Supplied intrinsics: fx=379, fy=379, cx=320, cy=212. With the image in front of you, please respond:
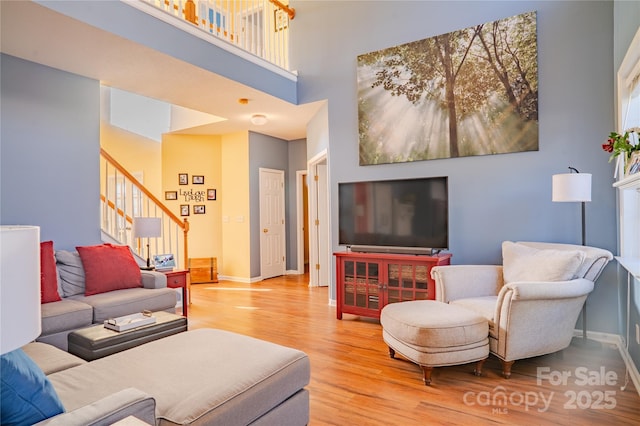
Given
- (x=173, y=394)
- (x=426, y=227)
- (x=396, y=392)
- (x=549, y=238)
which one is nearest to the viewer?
(x=173, y=394)

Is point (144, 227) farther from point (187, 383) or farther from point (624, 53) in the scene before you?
point (624, 53)

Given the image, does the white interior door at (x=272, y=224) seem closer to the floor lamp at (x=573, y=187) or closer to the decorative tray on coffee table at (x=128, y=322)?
the decorative tray on coffee table at (x=128, y=322)

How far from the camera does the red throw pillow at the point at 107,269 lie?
357 cm

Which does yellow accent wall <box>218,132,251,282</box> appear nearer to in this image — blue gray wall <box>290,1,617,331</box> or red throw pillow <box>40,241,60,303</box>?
blue gray wall <box>290,1,617,331</box>

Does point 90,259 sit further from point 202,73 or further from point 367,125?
point 367,125

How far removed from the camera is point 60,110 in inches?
154

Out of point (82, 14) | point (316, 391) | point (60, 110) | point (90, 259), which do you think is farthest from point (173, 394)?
point (60, 110)

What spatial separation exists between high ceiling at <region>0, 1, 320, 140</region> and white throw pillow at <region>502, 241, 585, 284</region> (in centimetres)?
315

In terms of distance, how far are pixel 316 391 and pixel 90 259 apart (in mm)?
2549

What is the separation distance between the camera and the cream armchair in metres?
2.56

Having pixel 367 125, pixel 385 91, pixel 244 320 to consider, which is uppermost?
pixel 385 91

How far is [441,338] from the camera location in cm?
253

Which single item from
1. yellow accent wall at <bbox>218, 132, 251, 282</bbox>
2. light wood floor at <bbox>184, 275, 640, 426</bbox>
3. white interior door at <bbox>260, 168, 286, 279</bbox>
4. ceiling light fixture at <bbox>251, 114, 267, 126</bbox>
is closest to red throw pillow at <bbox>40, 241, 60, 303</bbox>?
light wood floor at <bbox>184, 275, 640, 426</bbox>

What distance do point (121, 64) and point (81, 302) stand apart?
2276 millimetres
